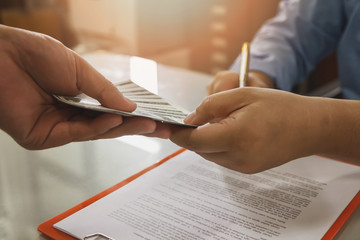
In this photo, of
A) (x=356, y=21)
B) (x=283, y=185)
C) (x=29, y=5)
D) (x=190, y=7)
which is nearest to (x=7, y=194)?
(x=283, y=185)

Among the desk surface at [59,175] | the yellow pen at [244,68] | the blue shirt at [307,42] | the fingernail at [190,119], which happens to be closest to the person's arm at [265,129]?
the fingernail at [190,119]

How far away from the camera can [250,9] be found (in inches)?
101

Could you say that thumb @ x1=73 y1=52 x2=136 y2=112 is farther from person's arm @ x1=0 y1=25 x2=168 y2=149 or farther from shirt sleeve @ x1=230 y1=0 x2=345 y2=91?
shirt sleeve @ x1=230 y1=0 x2=345 y2=91

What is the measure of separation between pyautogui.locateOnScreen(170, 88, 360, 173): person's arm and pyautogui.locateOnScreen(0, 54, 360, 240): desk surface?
0.12 metres

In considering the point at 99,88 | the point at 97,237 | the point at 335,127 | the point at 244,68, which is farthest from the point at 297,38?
the point at 97,237

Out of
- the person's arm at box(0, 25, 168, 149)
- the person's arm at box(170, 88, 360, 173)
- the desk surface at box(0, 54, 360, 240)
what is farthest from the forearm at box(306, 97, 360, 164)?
the person's arm at box(0, 25, 168, 149)

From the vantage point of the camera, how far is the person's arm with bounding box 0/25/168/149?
583mm

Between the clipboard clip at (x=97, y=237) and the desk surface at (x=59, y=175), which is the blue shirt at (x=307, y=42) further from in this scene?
the clipboard clip at (x=97, y=237)

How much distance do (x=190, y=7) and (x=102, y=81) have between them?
216cm

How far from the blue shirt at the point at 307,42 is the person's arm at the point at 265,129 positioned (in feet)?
1.57

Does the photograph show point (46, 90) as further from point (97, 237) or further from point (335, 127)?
point (335, 127)

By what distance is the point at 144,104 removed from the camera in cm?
63

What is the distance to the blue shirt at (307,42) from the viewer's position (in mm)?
1071

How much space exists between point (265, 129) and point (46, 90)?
1.23 ft
